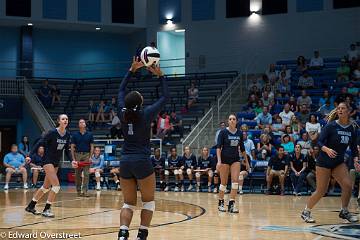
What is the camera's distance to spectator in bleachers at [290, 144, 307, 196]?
1686cm

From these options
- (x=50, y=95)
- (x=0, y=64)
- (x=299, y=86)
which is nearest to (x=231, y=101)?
(x=299, y=86)

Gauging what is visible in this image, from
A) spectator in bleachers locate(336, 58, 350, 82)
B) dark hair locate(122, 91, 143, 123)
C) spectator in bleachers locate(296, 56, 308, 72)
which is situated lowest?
dark hair locate(122, 91, 143, 123)

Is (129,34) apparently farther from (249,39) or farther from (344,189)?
(344,189)

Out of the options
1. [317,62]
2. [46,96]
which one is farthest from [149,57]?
[46,96]

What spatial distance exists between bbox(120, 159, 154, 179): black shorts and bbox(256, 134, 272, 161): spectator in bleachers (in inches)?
467

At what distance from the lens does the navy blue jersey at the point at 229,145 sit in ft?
38.8

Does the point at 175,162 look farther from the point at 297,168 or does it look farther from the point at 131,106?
the point at 131,106

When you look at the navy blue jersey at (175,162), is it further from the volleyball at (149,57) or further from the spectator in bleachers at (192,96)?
the volleyball at (149,57)

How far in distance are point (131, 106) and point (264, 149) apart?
39.8 feet

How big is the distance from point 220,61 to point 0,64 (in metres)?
11.6

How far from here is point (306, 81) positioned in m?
23.2

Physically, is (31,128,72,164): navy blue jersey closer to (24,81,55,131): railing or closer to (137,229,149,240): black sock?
(137,229,149,240): black sock

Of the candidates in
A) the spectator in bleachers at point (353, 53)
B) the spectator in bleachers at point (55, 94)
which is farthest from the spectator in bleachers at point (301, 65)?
the spectator in bleachers at point (55, 94)

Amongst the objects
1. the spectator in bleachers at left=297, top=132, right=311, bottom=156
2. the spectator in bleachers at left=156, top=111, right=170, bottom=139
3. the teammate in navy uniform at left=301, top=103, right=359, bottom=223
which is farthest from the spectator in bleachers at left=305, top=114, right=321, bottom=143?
the teammate in navy uniform at left=301, top=103, right=359, bottom=223
